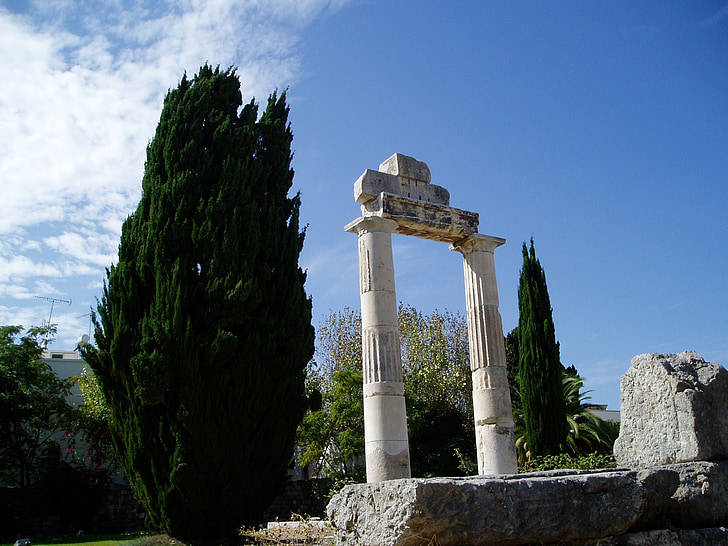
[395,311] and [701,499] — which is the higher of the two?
[395,311]

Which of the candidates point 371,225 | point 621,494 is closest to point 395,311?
point 371,225

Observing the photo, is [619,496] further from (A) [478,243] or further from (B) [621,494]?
(A) [478,243]

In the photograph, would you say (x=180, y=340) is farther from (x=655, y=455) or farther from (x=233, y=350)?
(x=655, y=455)

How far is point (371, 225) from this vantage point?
1180 centimetres

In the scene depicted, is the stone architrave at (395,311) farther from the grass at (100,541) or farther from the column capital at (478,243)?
the grass at (100,541)

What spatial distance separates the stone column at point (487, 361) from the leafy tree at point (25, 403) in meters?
13.2

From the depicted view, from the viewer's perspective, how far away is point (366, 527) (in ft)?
13.0

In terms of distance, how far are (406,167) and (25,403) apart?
13.3 metres

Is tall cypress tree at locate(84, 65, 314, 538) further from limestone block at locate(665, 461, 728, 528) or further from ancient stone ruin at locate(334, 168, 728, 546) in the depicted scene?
limestone block at locate(665, 461, 728, 528)

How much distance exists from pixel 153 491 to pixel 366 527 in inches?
340

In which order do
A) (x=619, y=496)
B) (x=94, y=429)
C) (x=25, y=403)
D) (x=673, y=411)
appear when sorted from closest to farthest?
(x=619, y=496) < (x=673, y=411) < (x=25, y=403) < (x=94, y=429)

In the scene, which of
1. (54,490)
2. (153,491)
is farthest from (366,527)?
(54,490)

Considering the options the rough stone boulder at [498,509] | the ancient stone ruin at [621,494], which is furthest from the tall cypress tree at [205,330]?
the rough stone boulder at [498,509]

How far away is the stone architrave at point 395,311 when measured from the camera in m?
10.8
